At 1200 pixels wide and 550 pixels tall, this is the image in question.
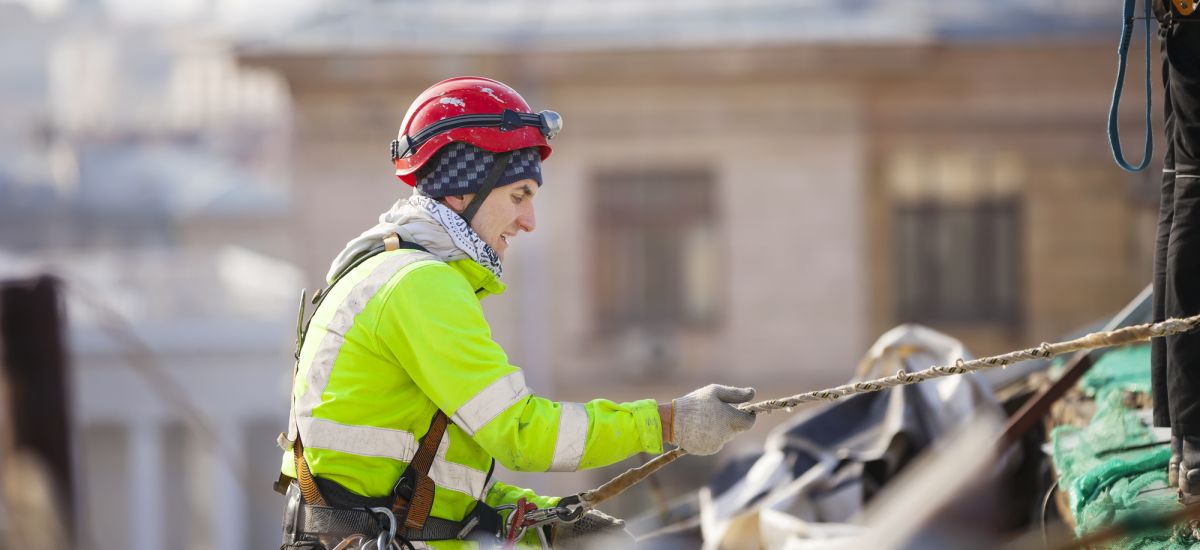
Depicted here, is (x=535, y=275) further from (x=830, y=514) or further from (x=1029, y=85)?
(x=830, y=514)

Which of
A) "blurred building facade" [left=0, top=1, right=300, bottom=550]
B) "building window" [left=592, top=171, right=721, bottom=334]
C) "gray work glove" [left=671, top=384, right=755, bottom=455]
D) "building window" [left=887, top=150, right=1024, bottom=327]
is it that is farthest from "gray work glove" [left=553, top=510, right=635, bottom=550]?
"building window" [left=887, top=150, right=1024, bottom=327]

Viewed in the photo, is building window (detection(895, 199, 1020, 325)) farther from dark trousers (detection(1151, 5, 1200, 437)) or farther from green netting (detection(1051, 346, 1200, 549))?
dark trousers (detection(1151, 5, 1200, 437))

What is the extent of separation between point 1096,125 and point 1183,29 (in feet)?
43.8

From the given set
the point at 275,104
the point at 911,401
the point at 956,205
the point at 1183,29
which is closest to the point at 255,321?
the point at 956,205

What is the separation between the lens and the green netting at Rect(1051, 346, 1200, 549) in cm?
361

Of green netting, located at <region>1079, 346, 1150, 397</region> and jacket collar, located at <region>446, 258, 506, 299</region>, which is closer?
jacket collar, located at <region>446, 258, 506, 299</region>

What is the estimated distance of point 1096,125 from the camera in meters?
16.1

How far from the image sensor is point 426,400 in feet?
10.6

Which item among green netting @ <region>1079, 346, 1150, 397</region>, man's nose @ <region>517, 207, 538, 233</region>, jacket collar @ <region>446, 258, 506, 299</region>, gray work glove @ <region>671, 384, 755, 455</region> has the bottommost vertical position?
green netting @ <region>1079, 346, 1150, 397</region>

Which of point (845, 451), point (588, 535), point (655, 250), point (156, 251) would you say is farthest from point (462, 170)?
point (156, 251)

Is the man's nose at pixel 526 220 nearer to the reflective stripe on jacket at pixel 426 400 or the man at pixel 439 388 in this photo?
the man at pixel 439 388

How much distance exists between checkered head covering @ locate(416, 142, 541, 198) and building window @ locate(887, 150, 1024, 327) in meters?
13.5

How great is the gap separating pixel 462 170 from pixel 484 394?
610 millimetres

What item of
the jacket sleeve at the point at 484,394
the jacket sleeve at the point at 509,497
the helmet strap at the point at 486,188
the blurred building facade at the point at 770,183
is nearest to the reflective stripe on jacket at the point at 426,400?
the jacket sleeve at the point at 484,394
